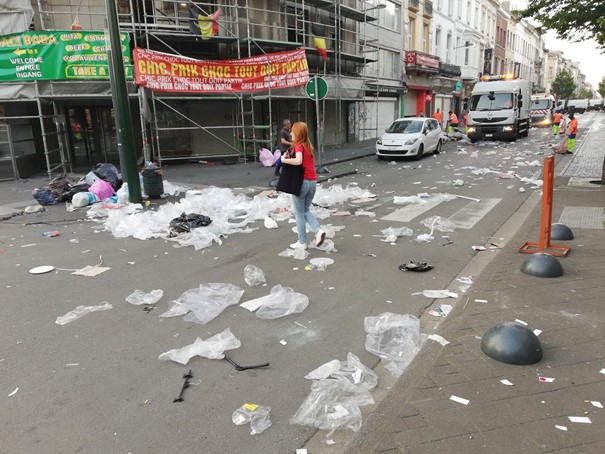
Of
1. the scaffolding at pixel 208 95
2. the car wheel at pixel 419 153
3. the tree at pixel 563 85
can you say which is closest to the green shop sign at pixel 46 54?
the scaffolding at pixel 208 95

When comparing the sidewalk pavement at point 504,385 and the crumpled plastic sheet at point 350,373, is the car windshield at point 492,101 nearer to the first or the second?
the sidewalk pavement at point 504,385

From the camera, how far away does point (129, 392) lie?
3.24 metres

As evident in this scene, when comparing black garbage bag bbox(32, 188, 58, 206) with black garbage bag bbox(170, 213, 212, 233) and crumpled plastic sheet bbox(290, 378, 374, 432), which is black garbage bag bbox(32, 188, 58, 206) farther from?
crumpled plastic sheet bbox(290, 378, 374, 432)

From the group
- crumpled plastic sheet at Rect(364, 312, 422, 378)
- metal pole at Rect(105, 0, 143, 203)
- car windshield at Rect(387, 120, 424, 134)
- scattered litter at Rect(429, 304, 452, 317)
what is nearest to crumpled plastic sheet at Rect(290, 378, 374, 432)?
crumpled plastic sheet at Rect(364, 312, 422, 378)

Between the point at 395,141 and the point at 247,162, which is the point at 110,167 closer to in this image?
the point at 247,162

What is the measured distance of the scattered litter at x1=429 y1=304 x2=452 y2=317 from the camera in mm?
4366

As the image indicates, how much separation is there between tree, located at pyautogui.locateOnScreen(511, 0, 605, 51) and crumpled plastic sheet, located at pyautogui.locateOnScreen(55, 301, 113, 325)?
9.89 m

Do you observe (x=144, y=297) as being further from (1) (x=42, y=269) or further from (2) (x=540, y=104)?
(2) (x=540, y=104)

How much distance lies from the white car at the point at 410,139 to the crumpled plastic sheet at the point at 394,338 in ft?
45.4

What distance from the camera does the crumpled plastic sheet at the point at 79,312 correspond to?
4.41 metres

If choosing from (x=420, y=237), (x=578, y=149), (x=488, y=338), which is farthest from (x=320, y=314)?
(x=578, y=149)

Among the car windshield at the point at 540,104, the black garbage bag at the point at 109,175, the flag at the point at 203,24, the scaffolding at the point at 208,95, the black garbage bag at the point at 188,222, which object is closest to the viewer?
the black garbage bag at the point at 188,222

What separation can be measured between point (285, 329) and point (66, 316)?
84.7 inches

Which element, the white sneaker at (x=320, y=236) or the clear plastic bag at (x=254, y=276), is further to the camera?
the white sneaker at (x=320, y=236)
